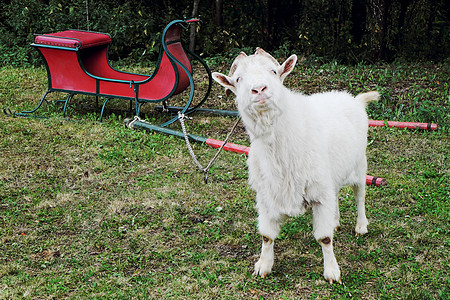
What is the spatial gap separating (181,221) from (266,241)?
1.18 meters

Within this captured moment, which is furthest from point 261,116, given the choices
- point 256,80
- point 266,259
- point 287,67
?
point 266,259

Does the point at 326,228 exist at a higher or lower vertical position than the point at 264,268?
higher

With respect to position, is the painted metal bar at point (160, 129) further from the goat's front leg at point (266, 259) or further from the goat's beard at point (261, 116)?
the goat's beard at point (261, 116)

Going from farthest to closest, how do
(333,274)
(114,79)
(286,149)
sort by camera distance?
(114,79) → (333,274) → (286,149)

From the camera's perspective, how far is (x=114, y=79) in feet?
24.2

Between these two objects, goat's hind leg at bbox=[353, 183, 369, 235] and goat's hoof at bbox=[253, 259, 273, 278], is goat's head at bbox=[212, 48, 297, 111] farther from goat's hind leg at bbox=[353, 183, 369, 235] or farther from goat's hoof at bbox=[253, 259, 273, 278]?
goat's hind leg at bbox=[353, 183, 369, 235]

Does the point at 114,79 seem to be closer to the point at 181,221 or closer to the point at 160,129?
the point at 160,129

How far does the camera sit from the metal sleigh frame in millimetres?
6844

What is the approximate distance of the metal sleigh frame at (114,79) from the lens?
22.5 ft

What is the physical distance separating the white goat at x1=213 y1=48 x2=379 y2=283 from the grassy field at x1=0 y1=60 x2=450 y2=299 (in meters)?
0.37

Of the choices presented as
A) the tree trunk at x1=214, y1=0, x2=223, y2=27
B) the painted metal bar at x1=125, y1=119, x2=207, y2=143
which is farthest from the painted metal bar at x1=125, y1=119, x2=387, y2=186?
the tree trunk at x1=214, y1=0, x2=223, y2=27

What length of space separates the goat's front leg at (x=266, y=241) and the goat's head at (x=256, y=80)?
93 cm

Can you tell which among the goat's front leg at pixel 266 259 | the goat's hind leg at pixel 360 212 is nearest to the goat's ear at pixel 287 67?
the goat's front leg at pixel 266 259

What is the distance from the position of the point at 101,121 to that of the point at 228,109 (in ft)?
6.83
